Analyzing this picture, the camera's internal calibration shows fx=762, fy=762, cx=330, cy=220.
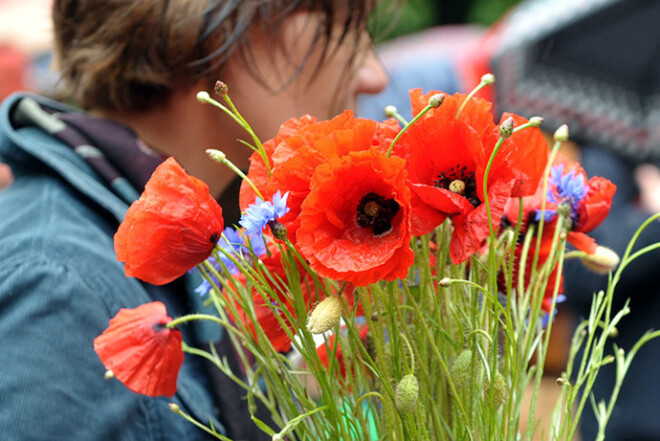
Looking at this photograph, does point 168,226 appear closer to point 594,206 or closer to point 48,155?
point 594,206

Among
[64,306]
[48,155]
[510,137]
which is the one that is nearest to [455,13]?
[48,155]

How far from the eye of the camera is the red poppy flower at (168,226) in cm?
54

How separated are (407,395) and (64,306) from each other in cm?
46

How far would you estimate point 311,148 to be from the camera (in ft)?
1.74

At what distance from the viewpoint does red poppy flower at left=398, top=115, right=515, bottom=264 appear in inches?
20.4

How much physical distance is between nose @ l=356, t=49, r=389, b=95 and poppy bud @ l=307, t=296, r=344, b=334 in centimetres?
55

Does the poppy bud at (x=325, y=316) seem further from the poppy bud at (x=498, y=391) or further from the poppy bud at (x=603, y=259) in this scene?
the poppy bud at (x=603, y=259)

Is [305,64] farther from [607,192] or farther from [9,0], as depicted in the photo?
[9,0]

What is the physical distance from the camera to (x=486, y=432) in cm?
57

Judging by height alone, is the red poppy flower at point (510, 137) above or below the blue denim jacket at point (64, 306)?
above

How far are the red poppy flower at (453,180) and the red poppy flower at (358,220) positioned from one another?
0.02 meters

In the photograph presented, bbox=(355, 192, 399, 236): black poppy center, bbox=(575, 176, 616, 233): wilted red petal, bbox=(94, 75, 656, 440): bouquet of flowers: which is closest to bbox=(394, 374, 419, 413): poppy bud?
bbox=(94, 75, 656, 440): bouquet of flowers

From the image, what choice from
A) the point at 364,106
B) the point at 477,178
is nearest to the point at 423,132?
Answer: the point at 477,178

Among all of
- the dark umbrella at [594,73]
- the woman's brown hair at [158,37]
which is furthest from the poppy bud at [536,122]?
the dark umbrella at [594,73]
